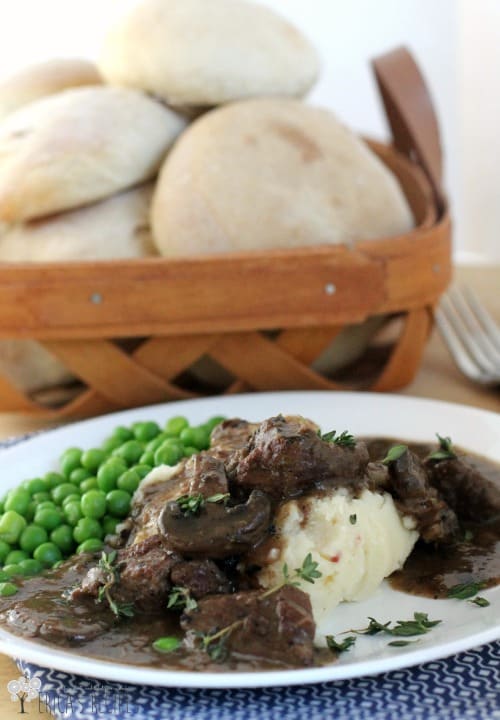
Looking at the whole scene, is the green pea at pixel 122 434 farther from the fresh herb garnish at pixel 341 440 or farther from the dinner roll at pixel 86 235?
the fresh herb garnish at pixel 341 440

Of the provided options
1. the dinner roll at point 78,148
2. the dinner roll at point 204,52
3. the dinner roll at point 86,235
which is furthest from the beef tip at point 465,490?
the dinner roll at point 204,52

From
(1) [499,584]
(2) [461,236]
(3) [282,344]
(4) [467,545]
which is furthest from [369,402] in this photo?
(2) [461,236]

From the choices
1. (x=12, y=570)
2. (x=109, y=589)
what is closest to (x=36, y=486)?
(x=12, y=570)

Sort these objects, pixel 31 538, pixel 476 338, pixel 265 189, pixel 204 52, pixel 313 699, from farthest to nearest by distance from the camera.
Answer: pixel 476 338, pixel 204 52, pixel 265 189, pixel 31 538, pixel 313 699

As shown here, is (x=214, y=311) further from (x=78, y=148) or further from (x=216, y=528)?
(x=216, y=528)

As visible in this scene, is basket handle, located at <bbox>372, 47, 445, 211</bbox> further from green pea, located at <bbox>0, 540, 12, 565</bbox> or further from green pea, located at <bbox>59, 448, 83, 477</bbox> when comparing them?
green pea, located at <bbox>0, 540, 12, 565</bbox>

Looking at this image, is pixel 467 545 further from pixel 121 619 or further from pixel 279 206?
pixel 279 206
